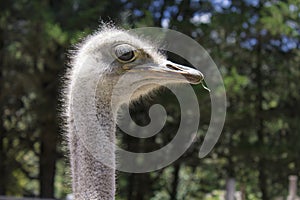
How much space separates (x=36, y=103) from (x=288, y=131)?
352 cm

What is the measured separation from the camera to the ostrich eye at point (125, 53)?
2338 mm

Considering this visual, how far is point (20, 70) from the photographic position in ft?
27.1

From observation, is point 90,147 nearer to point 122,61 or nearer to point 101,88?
point 101,88

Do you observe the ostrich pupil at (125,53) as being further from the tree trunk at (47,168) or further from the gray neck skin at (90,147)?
the tree trunk at (47,168)

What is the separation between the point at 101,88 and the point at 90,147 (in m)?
0.24

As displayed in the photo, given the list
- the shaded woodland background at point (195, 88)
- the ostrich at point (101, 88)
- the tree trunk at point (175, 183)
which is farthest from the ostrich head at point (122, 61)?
the tree trunk at point (175, 183)

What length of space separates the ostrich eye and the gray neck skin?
16 cm

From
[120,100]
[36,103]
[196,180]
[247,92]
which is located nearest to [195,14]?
[247,92]

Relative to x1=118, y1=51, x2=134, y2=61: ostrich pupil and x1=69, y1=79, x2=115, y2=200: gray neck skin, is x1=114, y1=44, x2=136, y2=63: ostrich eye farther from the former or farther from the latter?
x1=69, y1=79, x2=115, y2=200: gray neck skin

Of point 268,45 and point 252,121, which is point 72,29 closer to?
point 252,121

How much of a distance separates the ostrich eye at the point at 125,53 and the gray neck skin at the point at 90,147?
158 millimetres

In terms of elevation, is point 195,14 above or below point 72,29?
above

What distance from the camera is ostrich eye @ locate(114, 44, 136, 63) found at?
92.0 inches

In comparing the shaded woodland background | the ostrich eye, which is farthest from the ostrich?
the shaded woodland background
